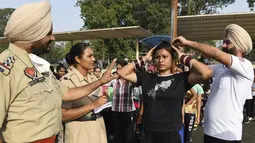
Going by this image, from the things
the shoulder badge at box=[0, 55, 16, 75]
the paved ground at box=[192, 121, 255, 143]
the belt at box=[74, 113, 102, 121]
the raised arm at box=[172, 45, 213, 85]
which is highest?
the shoulder badge at box=[0, 55, 16, 75]

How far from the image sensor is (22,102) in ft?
5.28

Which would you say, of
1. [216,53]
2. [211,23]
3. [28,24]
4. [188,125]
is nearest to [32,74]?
[28,24]

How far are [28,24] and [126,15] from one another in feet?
91.0

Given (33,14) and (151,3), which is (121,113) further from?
(151,3)

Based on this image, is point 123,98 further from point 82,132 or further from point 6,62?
point 6,62

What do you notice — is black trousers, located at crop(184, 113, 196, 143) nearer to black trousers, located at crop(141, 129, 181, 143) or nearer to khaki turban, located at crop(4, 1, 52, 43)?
black trousers, located at crop(141, 129, 181, 143)

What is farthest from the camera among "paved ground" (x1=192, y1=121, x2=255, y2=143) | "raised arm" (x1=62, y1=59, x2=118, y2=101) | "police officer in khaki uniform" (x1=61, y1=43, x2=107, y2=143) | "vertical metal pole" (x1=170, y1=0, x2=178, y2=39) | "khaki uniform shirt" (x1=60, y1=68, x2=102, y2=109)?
"paved ground" (x1=192, y1=121, x2=255, y2=143)

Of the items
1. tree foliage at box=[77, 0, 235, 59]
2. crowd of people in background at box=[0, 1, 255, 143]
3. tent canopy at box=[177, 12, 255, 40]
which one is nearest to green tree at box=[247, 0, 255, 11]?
tree foliage at box=[77, 0, 235, 59]

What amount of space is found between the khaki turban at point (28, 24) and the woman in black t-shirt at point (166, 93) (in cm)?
139

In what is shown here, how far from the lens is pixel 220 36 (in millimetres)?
13117

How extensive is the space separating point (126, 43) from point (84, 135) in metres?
25.9

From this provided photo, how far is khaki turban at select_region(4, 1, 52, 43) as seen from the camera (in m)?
1.66

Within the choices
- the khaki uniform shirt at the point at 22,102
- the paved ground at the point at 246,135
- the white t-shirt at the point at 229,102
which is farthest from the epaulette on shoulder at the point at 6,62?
the paved ground at the point at 246,135

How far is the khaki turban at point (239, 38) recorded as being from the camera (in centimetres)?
258
